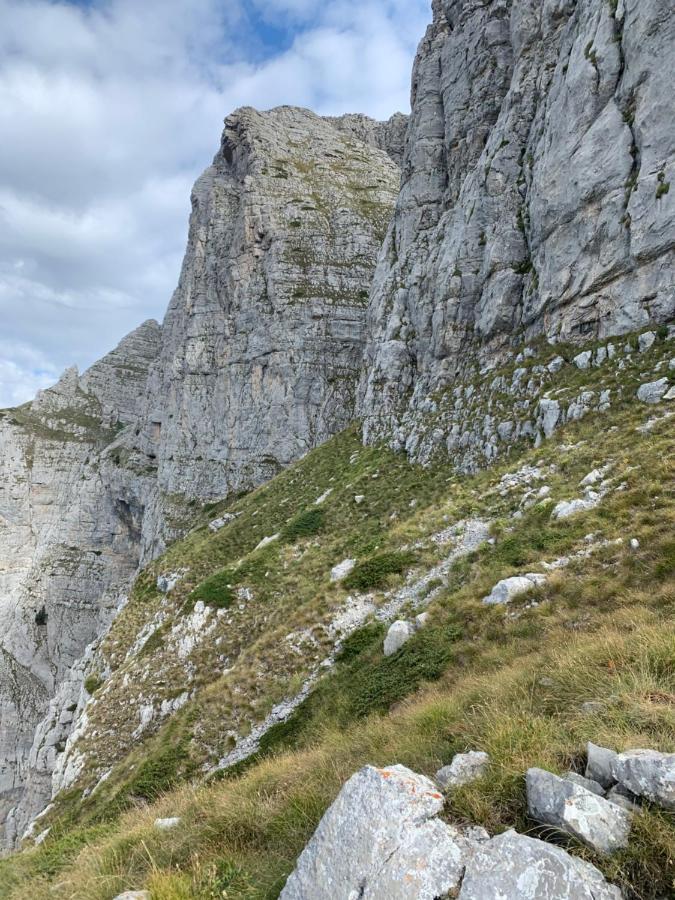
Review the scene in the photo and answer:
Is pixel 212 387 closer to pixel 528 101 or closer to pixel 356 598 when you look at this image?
pixel 528 101

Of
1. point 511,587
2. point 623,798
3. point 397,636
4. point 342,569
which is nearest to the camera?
point 623,798

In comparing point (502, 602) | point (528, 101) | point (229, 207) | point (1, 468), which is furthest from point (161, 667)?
point (1, 468)

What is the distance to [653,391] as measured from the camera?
16812mm

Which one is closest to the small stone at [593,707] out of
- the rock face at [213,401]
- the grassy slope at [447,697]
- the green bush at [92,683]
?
the grassy slope at [447,697]

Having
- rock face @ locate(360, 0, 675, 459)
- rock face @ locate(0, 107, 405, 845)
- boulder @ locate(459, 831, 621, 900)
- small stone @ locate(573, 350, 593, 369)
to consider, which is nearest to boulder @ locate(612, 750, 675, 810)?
boulder @ locate(459, 831, 621, 900)

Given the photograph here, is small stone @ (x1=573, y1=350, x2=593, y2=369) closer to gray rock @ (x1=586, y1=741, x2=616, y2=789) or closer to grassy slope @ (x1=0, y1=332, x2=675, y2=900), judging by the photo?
grassy slope @ (x1=0, y1=332, x2=675, y2=900)

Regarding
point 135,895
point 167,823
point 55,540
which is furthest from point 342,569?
point 55,540

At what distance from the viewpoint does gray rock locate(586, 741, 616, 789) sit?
151 inches

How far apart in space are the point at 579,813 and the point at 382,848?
5.40ft

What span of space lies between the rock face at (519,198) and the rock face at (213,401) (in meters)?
13.6

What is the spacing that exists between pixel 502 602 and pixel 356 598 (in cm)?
697

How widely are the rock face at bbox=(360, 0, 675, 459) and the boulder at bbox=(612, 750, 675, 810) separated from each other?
21.1 metres

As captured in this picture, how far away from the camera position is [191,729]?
13555mm

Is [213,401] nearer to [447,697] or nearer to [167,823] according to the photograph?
[167,823]
